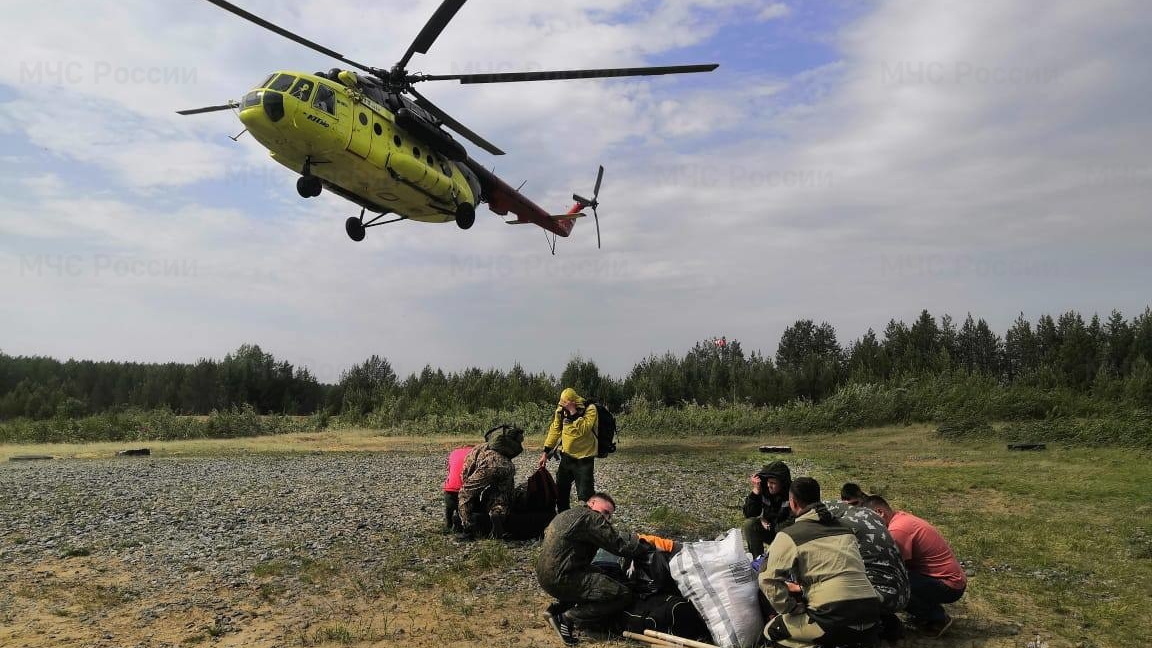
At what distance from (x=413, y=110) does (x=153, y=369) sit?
4150 centimetres

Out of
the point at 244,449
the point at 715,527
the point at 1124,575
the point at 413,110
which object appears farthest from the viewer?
the point at 244,449

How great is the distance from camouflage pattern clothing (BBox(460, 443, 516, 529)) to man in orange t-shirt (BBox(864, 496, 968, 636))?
394cm

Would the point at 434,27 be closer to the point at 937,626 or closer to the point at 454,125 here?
the point at 454,125

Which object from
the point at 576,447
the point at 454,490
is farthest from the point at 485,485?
the point at 576,447

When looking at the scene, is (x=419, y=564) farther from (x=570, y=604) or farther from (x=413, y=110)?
(x=413, y=110)

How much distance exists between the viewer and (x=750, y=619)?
15.4 ft

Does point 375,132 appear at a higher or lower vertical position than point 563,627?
higher

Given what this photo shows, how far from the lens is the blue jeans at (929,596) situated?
4.96 metres

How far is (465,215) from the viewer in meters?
15.2

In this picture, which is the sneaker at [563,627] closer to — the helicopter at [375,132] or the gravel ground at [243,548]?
the gravel ground at [243,548]

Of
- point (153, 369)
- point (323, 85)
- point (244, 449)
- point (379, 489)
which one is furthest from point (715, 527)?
point (153, 369)

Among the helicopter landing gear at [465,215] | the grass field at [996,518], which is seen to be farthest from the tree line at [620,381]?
the helicopter landing gear at [465,215]

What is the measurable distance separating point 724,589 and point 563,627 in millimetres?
1206

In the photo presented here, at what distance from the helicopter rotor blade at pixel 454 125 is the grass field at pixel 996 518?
7390 mm
